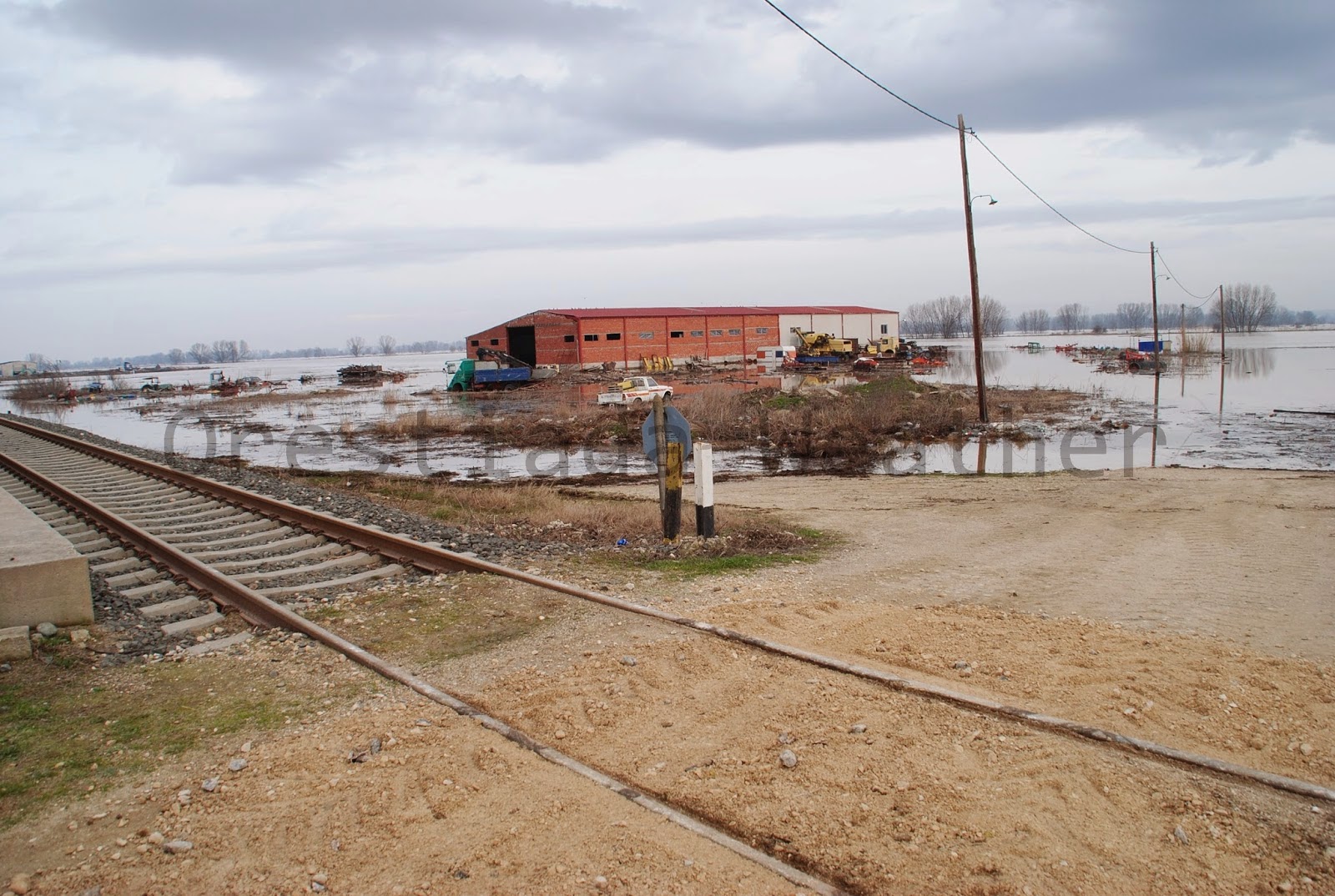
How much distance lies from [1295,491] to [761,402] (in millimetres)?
21023

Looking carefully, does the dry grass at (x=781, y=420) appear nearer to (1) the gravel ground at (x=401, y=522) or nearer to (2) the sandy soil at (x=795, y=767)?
(1) the gravel ground at (x=401, y=522)

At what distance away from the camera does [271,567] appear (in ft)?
30.7

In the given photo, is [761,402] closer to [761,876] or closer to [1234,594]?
[1234,594]

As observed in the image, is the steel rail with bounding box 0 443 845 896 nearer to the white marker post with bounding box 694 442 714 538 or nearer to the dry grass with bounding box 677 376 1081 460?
the white marker post with bounding box 694 442 714 538

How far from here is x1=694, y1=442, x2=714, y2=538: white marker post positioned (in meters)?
10.4

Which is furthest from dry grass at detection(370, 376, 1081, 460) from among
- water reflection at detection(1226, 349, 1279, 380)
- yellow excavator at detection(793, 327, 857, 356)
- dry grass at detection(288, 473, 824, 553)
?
yellow excavator at detection(793, 327, 857, 356)

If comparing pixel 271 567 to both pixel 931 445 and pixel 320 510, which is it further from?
pixel 931 445

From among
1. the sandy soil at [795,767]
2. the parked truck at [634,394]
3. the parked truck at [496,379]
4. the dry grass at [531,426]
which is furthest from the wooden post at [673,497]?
the parked truck at [496,379]

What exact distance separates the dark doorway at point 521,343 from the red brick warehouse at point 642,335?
0.22 ft

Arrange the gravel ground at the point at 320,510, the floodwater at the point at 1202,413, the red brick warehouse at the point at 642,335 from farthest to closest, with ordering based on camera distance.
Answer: the red brick warehouse at the point at 642,335
the floodwater at the point at 1202,413
the gravel ground at the point at 320,510

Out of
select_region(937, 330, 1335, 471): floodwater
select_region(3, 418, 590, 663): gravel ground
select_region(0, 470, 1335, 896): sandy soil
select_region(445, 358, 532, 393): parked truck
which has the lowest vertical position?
select_region(937, 330, 1335, 471): floodwater

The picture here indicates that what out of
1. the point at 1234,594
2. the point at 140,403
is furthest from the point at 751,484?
the point at 140,403

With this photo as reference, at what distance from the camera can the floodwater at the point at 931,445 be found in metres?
22.1

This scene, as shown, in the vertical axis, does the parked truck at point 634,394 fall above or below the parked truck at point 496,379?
below
